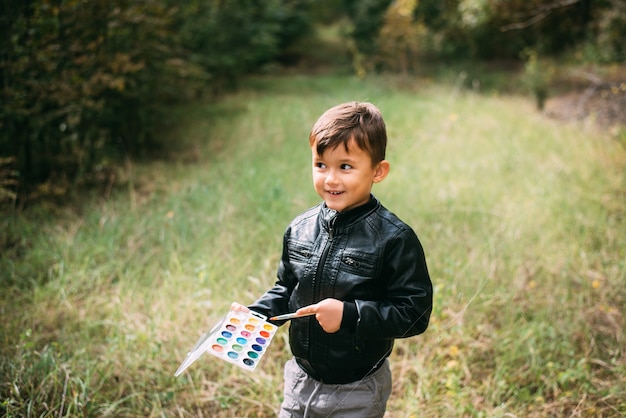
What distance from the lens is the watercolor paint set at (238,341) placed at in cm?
152

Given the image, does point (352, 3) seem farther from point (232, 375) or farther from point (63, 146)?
point (232, 375)

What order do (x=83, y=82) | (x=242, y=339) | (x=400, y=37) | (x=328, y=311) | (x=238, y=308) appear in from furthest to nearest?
(x=400, y=37) → (x=83, y=82) → (x=238, y=308) → (x=242, y=339) → (x=328, y=311)

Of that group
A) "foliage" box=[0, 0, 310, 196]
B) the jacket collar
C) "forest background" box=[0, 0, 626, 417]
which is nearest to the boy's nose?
the jacket collar

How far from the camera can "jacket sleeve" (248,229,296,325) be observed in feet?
5.91

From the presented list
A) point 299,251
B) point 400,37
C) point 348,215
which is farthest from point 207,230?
point 400,37

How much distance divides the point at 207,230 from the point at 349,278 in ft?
8.02

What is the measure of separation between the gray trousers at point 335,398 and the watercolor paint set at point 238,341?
0.78 feet

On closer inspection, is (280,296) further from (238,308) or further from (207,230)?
(207,230)

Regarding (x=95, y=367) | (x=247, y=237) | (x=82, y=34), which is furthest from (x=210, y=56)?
(x=95, y=367)

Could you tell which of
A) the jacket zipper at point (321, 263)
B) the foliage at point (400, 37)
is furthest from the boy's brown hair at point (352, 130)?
the foliage at point (400, 37)

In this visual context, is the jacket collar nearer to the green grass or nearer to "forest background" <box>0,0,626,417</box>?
the green grass

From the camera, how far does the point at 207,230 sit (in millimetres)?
3881

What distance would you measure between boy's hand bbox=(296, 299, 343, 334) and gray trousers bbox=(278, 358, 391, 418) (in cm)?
30

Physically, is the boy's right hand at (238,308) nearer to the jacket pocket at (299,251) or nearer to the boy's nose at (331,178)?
the jacket pocket at (299,251)
